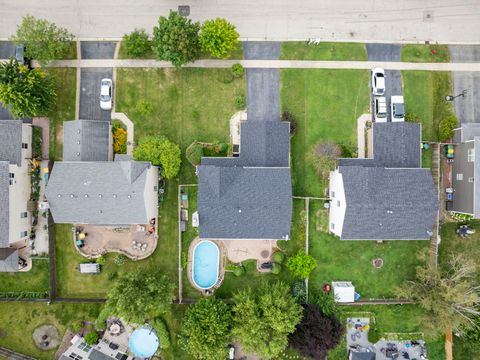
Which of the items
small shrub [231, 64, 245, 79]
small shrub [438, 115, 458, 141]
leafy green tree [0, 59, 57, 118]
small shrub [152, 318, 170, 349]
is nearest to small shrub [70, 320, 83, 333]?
small shrub [152, 318, 170, 349]

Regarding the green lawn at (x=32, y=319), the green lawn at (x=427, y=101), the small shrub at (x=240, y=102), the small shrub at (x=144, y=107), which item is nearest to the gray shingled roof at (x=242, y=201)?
the small shrub at (x=240, y=102)

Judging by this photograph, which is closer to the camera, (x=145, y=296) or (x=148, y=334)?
(x=145, y=296)

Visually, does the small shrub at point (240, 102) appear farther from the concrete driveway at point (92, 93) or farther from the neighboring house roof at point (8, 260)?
the neighboring house roof at point (8, 260)

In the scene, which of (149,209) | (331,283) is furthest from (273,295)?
(149,209)

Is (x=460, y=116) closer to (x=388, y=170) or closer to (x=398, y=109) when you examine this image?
(x=398, y=109)

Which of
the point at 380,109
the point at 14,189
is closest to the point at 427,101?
the point at 380,109

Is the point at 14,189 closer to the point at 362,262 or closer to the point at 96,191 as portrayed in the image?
the point at 96,191
